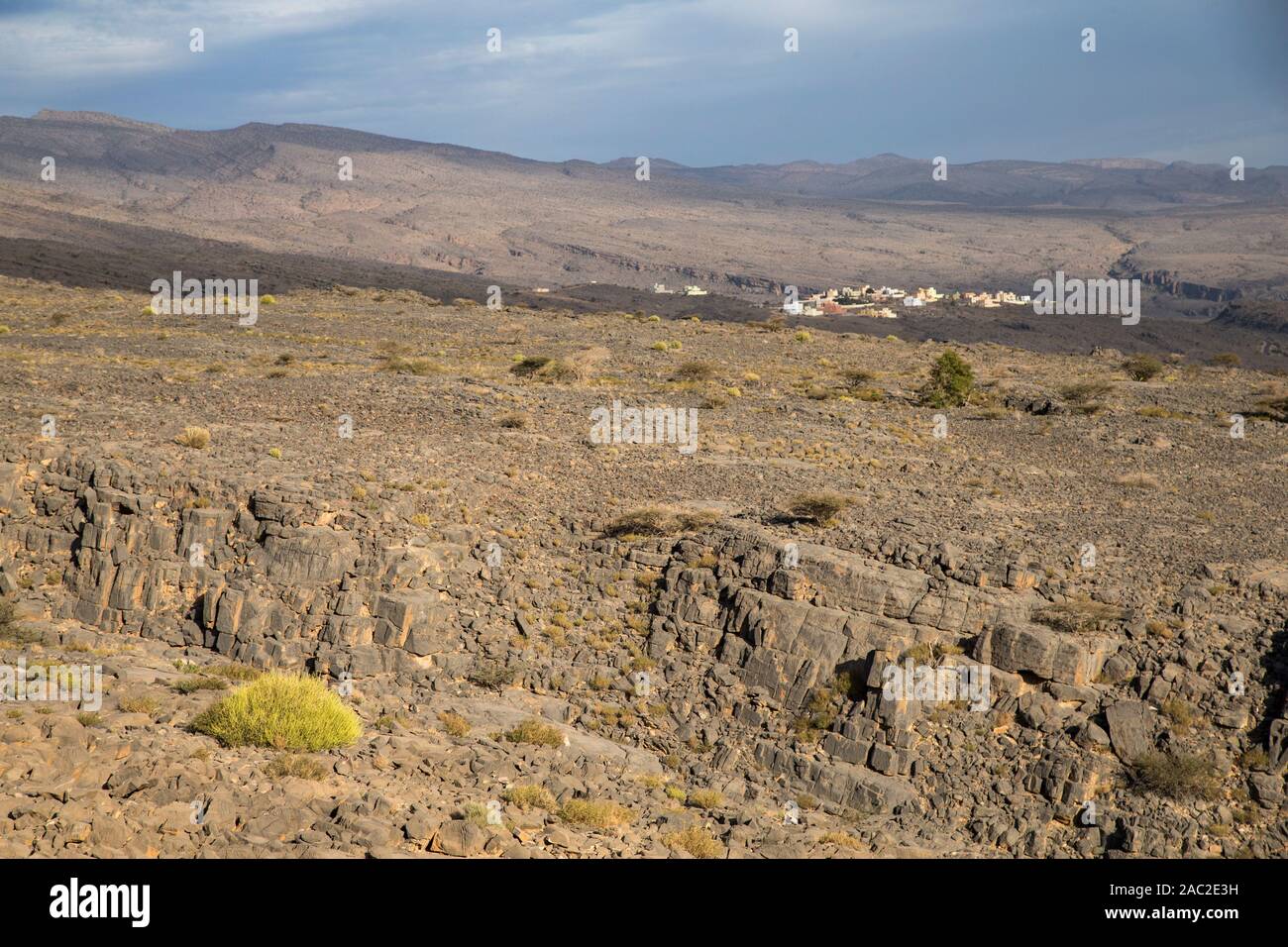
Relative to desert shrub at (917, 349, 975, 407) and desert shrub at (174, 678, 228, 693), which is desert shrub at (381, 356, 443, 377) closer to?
desert shrub at (917, 349, 975, 407)

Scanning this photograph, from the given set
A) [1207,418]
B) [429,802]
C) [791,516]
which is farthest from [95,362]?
[1207,418]

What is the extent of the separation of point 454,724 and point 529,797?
2.11m

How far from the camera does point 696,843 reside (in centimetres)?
1013

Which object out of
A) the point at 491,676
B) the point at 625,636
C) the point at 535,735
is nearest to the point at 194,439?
the point at 491,676

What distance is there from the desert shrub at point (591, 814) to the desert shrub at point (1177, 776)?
567 cm

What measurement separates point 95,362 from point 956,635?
23.7 meters

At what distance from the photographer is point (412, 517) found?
15.9 metres

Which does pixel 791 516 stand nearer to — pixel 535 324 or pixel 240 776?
pixel 240 776

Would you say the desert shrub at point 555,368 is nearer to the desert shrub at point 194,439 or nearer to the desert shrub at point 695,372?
the desert shrub at point 695,372

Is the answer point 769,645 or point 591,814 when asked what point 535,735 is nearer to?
point 591,814

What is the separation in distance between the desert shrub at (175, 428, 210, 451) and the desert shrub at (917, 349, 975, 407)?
65.3 ft

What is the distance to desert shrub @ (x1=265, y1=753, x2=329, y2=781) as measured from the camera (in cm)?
975

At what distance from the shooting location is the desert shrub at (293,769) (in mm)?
9750

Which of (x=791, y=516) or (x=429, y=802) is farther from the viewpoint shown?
(x=791, y=516)
